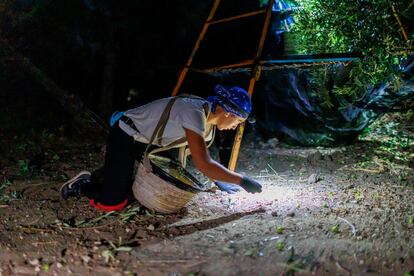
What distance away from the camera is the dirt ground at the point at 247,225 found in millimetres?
2623

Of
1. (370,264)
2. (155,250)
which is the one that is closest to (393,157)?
(370,264)

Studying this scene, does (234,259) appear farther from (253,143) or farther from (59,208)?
(253,143)

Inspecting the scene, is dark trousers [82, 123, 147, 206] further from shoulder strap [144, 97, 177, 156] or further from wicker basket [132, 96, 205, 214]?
shoulder strap [144, 97, 177, 156]

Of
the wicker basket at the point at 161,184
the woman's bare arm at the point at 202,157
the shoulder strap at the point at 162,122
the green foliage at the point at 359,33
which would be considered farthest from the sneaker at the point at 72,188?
the green foliage at the point at 359,33

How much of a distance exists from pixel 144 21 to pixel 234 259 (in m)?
4.93

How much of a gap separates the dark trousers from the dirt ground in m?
0.17

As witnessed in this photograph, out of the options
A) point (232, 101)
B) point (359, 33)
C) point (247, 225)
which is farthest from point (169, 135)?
point (359, 33)

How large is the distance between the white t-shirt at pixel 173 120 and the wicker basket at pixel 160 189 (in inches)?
10.9

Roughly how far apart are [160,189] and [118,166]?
54 centimetres

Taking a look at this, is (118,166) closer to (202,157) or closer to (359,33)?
(202,157)

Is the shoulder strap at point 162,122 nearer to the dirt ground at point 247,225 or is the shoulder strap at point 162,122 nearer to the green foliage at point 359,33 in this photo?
the dirt ground at point 247,225

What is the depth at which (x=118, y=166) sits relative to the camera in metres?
3.64

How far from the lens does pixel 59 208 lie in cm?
378

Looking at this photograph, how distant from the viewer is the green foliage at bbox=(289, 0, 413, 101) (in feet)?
13.0
